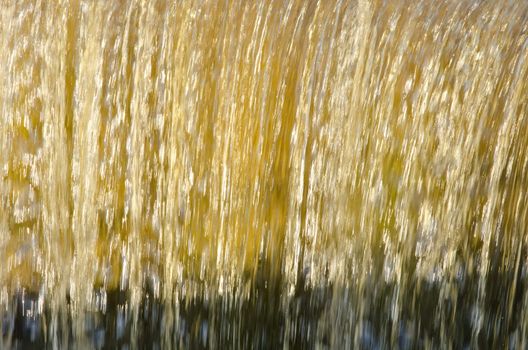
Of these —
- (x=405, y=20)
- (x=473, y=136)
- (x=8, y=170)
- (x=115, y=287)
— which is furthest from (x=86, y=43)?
(x=473, y=136)

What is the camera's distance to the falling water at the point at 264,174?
A: 3924mm

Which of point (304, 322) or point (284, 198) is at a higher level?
point (284, 198)

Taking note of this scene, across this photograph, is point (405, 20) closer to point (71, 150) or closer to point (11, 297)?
point (71, 150)

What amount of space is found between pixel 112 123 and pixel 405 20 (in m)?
1.21

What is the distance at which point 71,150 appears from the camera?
4.22 m

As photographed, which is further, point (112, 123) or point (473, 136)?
point (112, 123)

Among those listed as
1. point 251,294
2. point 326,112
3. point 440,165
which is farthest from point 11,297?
point 440,165

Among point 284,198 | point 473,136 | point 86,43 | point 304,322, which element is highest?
point 86,43

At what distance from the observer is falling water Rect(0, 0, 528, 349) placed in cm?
392

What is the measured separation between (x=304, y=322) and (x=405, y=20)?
121 centimetres

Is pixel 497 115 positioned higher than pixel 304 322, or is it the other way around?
pixel 497 115

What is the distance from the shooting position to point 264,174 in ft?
13.3

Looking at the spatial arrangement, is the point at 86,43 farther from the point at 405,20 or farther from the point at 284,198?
the point at 405,20

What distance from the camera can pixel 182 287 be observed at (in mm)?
Result: 4133
